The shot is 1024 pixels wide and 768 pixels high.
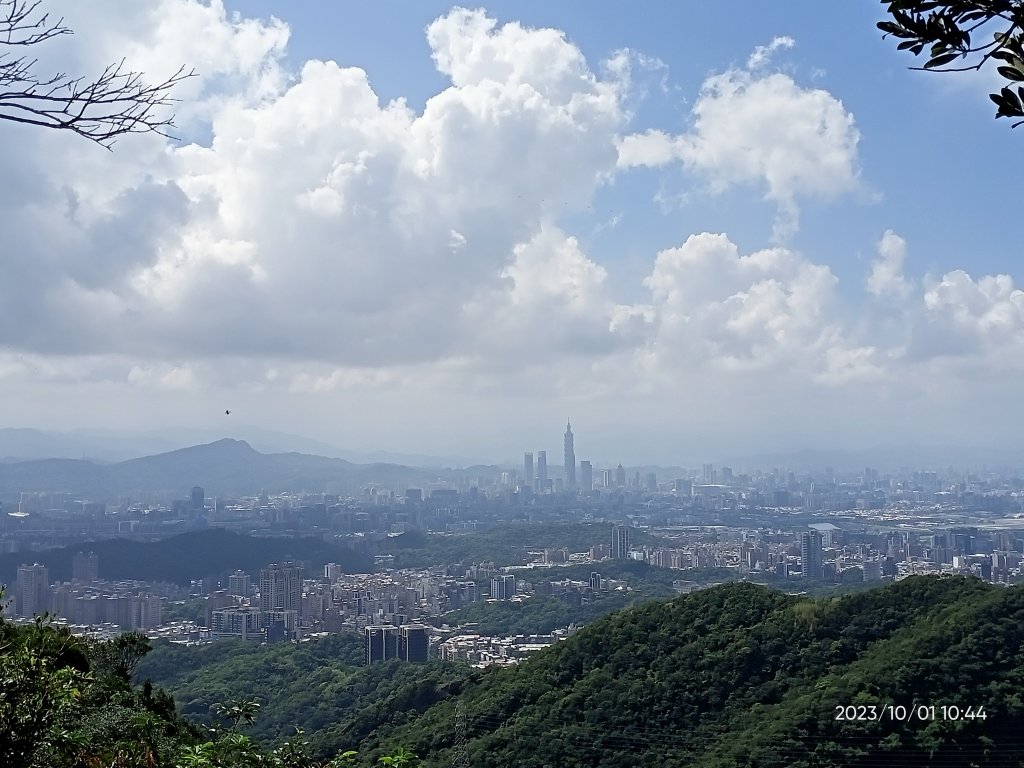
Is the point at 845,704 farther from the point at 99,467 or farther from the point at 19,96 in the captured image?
the point at 99,467

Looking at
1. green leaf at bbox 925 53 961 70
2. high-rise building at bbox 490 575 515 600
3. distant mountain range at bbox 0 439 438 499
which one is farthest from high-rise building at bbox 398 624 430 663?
distant mountain range at bbox 0 439 438 499

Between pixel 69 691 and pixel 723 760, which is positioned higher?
pixel 69 691

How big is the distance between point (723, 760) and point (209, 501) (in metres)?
66.5

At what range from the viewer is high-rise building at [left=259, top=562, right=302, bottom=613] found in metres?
31.5

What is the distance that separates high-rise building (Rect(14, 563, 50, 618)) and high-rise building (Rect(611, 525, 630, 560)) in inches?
1066

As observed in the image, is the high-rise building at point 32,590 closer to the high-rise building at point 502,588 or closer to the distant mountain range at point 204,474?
the high-rise building at point 502,588

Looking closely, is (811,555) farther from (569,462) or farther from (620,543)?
(569,462)

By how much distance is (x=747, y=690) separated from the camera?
32.1 ft

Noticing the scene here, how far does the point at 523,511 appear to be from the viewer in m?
69.6

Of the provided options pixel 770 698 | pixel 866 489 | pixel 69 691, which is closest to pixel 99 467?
pixel 866 489

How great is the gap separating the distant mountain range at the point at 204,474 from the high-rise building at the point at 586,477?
64.6 ft

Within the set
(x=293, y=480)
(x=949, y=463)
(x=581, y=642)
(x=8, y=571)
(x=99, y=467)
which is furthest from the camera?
(x=949, y=463)

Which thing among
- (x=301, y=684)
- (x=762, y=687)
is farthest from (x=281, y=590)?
(x=762, y=687)

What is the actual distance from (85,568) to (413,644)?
76.9ft
